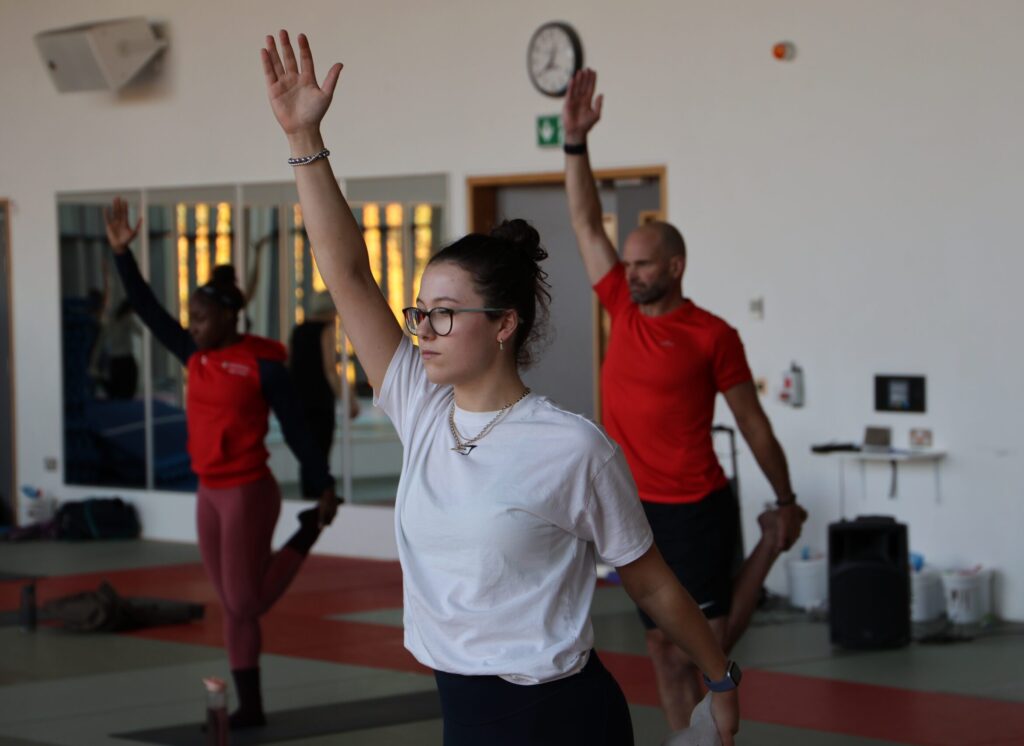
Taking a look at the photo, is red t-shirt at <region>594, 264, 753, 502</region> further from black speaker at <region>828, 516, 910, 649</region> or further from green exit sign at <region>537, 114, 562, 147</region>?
green exit sign at <region>537, 114, 562, 147</region>

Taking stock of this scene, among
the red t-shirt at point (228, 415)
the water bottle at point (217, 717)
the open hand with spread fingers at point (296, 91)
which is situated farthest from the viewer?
the red t-shirt at point (228, 415)

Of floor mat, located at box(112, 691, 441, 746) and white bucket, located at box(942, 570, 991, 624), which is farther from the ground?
white bucket, located at box(942, 570, 991, 624)

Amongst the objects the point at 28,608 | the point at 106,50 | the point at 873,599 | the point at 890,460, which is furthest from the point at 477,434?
the point at 106,50

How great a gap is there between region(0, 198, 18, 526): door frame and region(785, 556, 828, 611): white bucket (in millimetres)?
7332

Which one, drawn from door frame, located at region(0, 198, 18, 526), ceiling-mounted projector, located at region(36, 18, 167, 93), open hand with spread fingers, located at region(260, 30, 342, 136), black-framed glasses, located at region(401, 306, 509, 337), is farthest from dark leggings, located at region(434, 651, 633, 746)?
door frame, located at region(0, 198, 18, 526)

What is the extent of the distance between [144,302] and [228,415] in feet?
2.12

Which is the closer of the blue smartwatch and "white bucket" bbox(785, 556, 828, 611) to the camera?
A: the blue smartwatch

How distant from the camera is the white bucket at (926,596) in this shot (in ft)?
26.0

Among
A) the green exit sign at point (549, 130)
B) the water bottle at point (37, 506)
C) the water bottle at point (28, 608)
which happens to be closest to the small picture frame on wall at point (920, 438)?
the green exit sign at point (549, 130)

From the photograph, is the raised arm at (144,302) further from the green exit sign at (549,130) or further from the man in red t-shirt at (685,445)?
the green exit sign at (549,130)

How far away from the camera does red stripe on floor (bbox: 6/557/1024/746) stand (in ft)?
19.2

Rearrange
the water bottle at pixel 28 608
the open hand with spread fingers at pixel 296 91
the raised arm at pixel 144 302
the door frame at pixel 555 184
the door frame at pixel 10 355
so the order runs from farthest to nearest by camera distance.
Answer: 1. the door frame at pixel 10 355
2. the door frame at pixel 555 184
3. the water bottle at pixel 28 608
4. the raised arm at pixel 144 302
5. the open hand with spread fingers at pixel 296 91

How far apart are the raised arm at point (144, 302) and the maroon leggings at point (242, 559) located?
0.66m

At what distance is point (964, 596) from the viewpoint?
785cm
